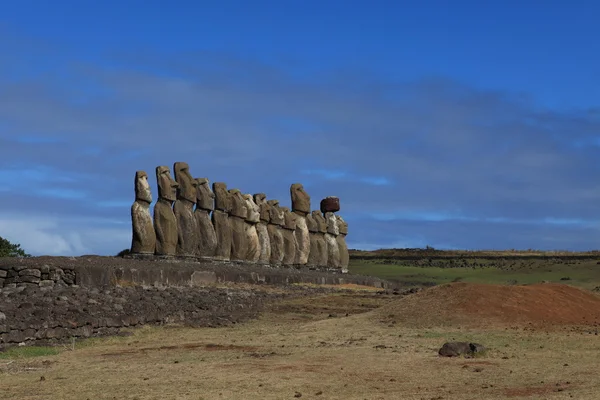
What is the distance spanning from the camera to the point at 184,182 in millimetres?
34000

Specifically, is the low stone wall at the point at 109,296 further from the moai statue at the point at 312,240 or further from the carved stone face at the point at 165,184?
the moai statue at the point at 312,240

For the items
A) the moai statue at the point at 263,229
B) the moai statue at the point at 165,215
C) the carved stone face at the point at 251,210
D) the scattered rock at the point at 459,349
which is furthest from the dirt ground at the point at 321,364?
the moai statue at the point at 263,229

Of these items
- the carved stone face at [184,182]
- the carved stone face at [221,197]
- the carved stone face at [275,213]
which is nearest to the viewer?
the carved stone face at [184,182]

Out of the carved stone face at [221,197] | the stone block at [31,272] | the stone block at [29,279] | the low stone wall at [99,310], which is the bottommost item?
the low stone wall at [99,310]

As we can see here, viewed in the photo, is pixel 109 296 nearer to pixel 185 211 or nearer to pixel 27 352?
pixel 27 352

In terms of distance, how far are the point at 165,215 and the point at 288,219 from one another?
12.0m

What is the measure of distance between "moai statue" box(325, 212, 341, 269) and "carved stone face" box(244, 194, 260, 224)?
8.10 m

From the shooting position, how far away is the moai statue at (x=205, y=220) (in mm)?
34688

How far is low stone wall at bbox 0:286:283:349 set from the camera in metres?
16.6

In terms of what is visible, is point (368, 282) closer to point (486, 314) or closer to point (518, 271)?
point (518, 271)

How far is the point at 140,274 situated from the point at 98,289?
3.89m

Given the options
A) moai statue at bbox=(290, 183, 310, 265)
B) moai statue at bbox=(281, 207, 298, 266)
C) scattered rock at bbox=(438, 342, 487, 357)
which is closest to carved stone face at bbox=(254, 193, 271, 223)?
moai statue at bbox=(281, 207, 298, 266)

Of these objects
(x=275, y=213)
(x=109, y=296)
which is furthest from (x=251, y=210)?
(x=109, y=296)

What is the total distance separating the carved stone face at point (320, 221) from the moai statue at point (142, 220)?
52.3ft
